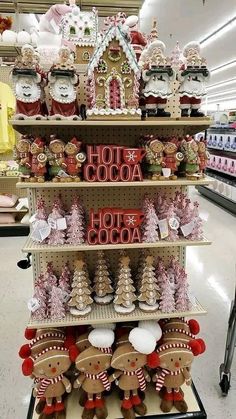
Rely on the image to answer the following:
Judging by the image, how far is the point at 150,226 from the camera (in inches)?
69.8

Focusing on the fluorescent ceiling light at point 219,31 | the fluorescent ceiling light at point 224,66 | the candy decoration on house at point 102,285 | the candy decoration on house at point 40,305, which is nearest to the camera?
the candy decoration on house at point 40,305

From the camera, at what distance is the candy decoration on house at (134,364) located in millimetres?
1735

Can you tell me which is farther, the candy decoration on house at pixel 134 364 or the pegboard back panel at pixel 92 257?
the pegboard back panel at pixel 92 257

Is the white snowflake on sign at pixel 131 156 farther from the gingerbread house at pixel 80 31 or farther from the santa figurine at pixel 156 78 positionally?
the gingerbread house at pixel 80 31

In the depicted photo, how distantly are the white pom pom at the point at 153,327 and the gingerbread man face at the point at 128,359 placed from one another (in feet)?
0.43

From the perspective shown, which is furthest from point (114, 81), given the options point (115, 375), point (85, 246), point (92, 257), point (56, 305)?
point (115, 375)

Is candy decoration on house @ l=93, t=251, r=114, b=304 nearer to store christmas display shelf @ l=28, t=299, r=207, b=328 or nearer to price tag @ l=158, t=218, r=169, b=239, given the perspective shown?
store christmas display shelf @ l=28, t=299, r=207, b=328

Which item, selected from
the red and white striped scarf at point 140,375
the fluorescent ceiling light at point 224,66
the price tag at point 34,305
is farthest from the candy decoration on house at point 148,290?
the fluorescent ceiling light at point 224,66

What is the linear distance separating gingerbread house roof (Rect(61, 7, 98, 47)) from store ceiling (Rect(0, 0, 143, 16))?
4.68 feet

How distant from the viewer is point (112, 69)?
1.64 meters

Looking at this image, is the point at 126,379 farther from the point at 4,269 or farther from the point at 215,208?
the point at 215,208

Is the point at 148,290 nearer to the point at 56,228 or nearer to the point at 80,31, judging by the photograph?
the point at 56,228

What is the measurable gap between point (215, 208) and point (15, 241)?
153 inches

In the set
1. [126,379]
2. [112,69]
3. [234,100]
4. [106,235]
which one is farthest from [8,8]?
[234,100]
